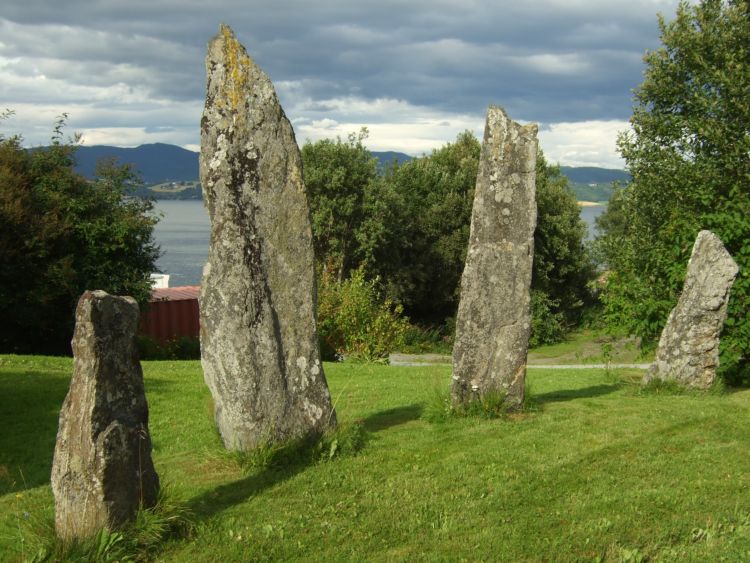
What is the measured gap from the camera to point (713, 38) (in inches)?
1088

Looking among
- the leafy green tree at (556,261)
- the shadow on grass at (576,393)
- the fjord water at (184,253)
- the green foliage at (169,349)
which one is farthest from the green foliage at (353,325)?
the shadow on grass at (576,393)

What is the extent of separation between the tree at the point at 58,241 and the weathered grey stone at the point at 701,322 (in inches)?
948

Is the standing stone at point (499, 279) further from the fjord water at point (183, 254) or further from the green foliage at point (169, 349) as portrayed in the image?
the fjord water at point (183, 254)

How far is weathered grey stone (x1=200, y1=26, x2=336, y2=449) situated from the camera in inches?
394

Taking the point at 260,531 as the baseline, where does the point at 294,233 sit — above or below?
above

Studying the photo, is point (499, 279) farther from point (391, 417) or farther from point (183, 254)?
point (183, 254)

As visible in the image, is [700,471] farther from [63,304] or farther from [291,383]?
[63,304]

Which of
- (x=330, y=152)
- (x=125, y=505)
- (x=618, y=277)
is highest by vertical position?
(x=330, y=152)

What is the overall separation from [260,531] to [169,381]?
1148 cm

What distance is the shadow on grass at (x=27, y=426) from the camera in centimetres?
1183

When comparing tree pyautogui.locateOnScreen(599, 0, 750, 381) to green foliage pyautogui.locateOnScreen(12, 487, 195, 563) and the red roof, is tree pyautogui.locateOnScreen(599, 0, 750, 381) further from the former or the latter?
the red roof

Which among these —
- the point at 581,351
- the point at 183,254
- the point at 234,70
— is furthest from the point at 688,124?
the point at 183,254

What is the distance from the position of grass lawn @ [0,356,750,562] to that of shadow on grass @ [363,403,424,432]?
4cm

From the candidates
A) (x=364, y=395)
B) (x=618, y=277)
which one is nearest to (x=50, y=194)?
(x=364, y=395)
